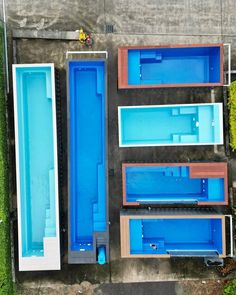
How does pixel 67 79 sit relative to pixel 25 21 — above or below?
below

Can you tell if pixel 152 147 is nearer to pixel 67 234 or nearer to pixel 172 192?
pixel 172 192

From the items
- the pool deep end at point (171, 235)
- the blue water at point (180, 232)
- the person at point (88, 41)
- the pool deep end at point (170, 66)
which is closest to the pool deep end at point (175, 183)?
the pool deep end at point (171, 235)

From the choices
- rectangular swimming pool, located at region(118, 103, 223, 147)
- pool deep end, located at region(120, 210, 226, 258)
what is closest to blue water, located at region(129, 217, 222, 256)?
pool deep end, located at region(120, 210, 226, 258)

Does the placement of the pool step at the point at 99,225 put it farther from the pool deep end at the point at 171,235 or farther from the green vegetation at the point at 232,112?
the green vegetation at the point at 232,112

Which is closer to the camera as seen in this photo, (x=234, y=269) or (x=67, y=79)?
(x=67, y=79)

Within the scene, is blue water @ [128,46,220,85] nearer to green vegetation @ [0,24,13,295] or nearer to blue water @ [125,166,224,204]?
blue water @ [125,166,224,204]

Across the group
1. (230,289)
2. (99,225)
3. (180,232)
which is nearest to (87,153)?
(99,225)

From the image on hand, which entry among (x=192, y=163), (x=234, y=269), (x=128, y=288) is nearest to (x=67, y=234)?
(x=128, y=288)
